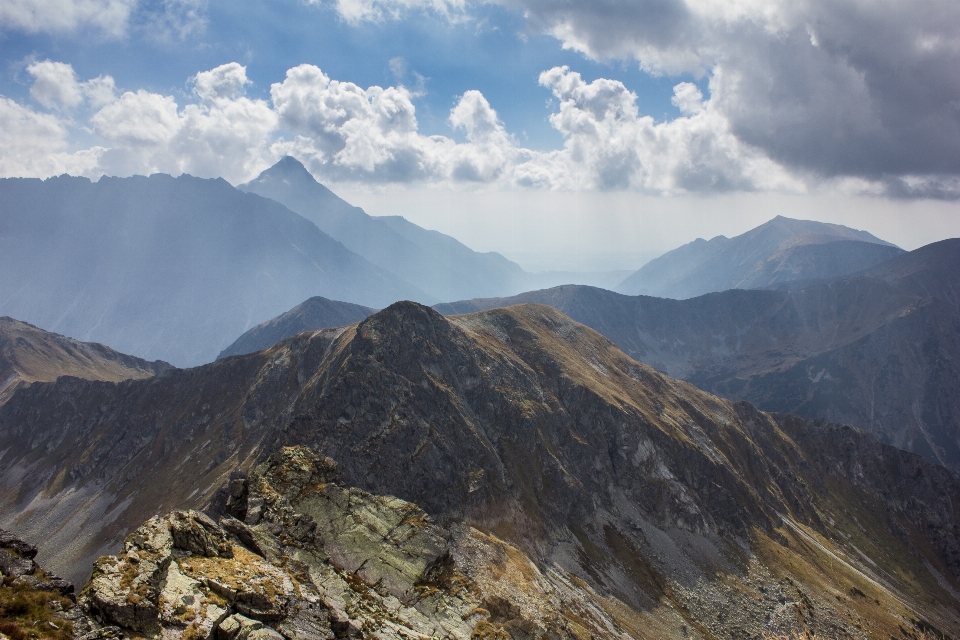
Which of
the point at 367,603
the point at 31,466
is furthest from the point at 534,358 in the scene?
the point at 31,466

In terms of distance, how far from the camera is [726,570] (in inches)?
4279

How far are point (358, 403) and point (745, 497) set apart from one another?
109717mm

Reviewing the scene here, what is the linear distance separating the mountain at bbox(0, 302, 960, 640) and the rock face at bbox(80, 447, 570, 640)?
0.22 metres

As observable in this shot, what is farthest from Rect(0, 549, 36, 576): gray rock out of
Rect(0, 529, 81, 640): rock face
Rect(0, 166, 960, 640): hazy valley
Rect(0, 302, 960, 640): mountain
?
Rect(0, 302, 960, 640): mountain

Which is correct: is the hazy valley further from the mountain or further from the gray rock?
the mountain

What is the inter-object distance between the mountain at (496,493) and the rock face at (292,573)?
0.22 meters

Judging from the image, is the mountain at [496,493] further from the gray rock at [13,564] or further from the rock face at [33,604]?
the gray rock at [13,564]

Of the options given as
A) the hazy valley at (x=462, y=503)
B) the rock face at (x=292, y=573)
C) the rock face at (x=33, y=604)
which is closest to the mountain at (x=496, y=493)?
the rock face at (x=292, y=573)

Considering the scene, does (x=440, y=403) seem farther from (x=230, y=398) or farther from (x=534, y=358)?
(x=230, y=398)

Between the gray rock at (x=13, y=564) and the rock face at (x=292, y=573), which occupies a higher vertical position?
the gray rock at (x=13, y=564)

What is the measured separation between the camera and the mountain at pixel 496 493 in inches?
1602

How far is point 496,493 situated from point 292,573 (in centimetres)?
7774

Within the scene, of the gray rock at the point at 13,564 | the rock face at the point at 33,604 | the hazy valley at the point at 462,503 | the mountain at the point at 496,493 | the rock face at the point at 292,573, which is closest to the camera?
the rock face at the point at 33,604

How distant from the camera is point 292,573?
3094 centimetres
